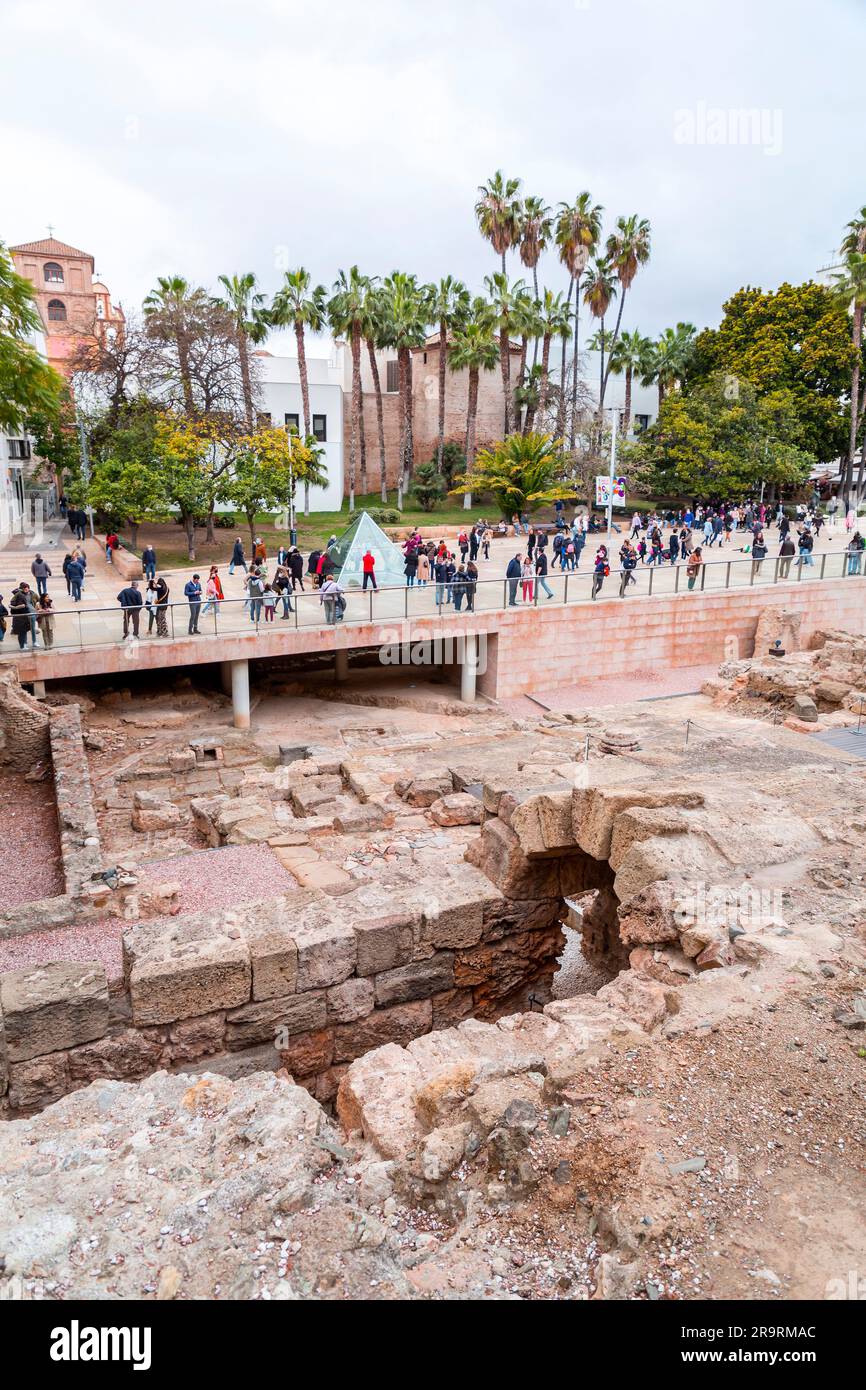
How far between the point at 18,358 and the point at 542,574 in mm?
12343

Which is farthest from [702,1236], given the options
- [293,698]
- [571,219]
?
[571,219]

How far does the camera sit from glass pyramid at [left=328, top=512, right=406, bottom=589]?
20953mm

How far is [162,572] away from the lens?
27203mm

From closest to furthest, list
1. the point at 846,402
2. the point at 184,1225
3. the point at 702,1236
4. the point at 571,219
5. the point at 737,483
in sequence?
the point at 702,1236 < the point at 184,1225 < the point at 737,483 < the point at 571,219 < the point at 846,402

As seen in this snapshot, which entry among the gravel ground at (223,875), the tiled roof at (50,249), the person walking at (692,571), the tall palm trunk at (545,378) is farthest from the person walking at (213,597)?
the tiled roof at (50,249)

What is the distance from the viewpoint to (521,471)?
119 feet

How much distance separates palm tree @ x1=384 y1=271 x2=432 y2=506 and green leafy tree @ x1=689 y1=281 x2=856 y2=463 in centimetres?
1478

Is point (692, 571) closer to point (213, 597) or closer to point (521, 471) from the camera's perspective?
point (213, 597)

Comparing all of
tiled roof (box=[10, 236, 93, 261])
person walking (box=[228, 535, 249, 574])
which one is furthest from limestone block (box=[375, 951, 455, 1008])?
tiled roof (box=[10, 236, 93, 261])

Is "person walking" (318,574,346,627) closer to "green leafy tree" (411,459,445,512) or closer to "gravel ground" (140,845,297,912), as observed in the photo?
"gravel ground" (140,845,297,912)

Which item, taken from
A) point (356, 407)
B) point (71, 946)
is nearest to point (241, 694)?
point (71, 946)

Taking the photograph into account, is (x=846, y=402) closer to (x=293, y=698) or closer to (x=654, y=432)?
(x=654, y=432)
